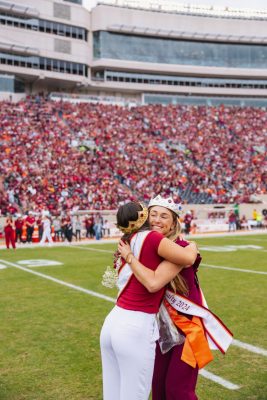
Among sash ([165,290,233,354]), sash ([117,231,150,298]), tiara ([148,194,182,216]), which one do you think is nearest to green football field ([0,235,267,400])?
sash ([165,290,233,354])

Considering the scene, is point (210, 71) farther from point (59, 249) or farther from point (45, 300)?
point (45, 300)

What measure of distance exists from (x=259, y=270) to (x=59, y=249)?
9.39 meters

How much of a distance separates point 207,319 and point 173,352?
0.34 metres

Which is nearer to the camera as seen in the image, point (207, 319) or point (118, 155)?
point (207, 319)

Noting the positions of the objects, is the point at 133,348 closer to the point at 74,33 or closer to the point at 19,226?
the point at 19,226

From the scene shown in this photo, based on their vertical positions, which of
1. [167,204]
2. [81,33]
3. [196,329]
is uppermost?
[81,33]

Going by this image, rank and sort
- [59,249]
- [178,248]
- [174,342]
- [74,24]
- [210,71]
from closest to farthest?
1. [178,248]
2. [174,342]
3. [59,249]
4. [74,24]
5. [210,71]

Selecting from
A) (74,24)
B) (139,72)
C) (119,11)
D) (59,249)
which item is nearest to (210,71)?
(139,72)

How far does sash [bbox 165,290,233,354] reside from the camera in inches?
129

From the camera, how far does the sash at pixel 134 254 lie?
2973mm

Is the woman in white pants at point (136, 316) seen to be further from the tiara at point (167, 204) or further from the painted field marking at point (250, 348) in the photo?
the painted field marking at point (250, 348)

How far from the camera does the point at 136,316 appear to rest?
2928 millimetres

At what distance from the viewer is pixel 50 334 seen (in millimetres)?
6824

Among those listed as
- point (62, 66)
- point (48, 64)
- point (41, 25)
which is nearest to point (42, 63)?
point (48, 64)
